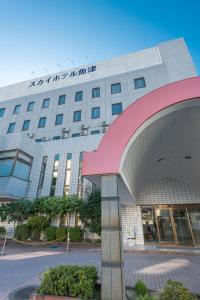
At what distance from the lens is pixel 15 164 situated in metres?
14.8


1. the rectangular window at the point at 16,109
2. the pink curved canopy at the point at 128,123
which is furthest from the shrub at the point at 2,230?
the rectangular window at the point at 16,109

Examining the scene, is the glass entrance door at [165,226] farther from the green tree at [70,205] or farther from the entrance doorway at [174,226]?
the green tree at [70,205]

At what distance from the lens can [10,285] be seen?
514cm

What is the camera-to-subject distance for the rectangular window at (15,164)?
1460 centimetres

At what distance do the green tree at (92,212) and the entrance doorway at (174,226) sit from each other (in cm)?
450

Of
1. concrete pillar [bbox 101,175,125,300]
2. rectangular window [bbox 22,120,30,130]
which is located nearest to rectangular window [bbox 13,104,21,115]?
rectangular window [bbox 22,120,30,130]

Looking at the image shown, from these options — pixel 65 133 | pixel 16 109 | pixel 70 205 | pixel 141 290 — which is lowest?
pixel 141 290

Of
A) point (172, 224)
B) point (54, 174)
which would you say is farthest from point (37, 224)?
point (172, 224)

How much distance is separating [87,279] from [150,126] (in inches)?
176

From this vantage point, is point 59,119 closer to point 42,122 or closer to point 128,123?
point 42,122

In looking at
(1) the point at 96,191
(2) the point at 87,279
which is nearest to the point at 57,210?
(1) the point at 96,191

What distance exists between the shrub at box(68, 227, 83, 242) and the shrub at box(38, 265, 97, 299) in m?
8.78

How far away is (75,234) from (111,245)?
381 inches

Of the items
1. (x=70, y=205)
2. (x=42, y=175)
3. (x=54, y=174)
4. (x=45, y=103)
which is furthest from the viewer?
(x=45, y=103)
